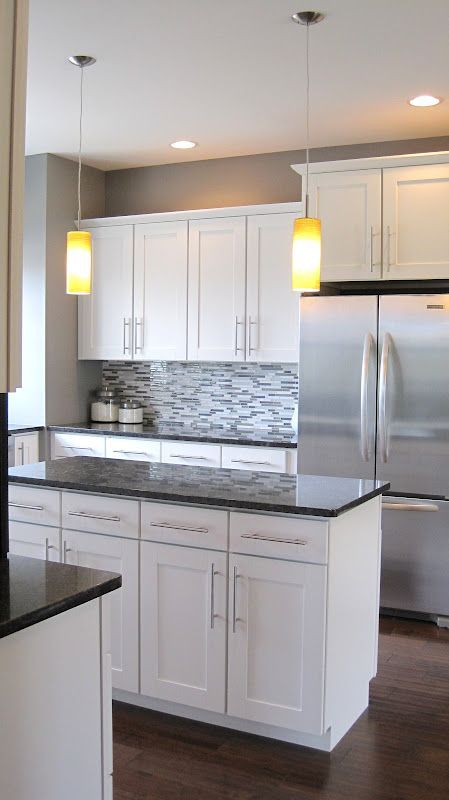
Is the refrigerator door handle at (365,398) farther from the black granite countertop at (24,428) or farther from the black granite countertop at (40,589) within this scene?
the black granite countertop at (40,589)

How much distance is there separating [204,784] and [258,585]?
65 centimetres

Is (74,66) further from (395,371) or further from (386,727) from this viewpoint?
(386,727)

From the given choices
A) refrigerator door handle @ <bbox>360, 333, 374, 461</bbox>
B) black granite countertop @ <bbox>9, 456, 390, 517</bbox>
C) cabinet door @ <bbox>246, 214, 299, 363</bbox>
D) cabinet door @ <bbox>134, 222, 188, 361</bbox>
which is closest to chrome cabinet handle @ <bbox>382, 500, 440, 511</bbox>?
refrigerator door handle @ <bbox>360, 333, 374, 461</bbox>

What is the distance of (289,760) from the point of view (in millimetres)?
2855

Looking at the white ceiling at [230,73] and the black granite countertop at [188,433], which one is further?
the black granite countertop at [188,433]

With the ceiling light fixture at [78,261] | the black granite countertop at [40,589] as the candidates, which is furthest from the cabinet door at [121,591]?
the black granite countertop at [40,589]

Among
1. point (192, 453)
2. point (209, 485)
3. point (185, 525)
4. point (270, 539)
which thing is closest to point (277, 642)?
point (270, 539)

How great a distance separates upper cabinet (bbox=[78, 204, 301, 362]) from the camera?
16.5ft

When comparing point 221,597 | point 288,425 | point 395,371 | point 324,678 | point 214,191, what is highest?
point 214,191

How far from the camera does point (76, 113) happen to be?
A: 177 inches

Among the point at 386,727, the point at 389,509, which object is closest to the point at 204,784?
the point at 386,727

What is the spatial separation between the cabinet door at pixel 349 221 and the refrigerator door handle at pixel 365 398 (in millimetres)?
383

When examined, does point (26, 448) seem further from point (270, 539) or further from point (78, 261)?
point (270, 539)

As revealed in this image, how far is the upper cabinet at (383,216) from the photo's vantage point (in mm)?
4383
